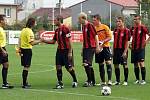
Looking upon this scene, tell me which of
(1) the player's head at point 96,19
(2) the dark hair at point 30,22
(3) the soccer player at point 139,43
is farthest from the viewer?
(3) the soccer player at point 139,43

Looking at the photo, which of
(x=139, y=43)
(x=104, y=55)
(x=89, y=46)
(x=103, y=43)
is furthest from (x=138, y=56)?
(x=89, y=46)

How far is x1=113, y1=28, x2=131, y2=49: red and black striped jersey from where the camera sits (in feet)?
57.9

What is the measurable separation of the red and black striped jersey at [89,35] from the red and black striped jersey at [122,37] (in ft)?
3.50

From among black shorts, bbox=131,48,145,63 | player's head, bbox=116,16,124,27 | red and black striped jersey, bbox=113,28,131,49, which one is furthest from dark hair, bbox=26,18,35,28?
black shorts, bbox=131,48,145,63

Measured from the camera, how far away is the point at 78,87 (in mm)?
16719

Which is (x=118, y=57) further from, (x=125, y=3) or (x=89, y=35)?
(x=125, y=3)

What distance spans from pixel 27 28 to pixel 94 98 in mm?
3842

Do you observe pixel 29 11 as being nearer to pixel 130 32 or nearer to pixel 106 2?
pixel 106 2

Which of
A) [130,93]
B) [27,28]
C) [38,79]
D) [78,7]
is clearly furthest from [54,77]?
[78,7]

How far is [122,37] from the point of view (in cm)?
1766

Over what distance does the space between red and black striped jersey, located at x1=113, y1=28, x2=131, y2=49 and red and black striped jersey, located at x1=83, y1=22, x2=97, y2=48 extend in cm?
107

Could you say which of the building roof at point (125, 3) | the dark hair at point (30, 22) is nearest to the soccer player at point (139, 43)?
the dark hair at point (30, 22)

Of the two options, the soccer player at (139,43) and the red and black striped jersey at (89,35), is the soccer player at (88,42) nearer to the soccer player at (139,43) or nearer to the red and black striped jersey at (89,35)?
the red and black striped jersey at (89,35)

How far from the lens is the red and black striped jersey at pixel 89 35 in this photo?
16.9 m
